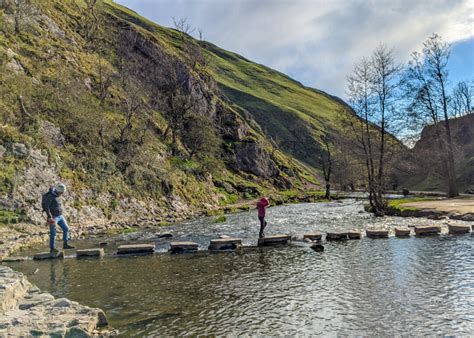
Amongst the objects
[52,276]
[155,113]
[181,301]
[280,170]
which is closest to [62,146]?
[52,276]

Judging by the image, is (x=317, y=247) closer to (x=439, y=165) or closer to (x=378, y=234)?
(x=378, y=234)

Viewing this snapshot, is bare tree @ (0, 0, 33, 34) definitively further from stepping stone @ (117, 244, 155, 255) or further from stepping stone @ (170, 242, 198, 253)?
stepping stone @ (170, 242, 198, 253)

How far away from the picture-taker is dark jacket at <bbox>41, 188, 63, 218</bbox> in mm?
19875

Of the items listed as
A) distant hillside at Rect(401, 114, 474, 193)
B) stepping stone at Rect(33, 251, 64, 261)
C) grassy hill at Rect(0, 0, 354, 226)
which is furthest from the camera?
distant hillside at Rect(401, 114, 474, 193)

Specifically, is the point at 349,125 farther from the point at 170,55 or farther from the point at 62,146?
the point at 170,55

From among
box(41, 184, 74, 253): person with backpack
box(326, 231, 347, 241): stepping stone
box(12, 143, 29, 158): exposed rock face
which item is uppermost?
box(12, 143, 29, 158): exposed rock face

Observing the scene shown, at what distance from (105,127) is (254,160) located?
57.5 metres

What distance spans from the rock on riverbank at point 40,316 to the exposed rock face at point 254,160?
8380 cm

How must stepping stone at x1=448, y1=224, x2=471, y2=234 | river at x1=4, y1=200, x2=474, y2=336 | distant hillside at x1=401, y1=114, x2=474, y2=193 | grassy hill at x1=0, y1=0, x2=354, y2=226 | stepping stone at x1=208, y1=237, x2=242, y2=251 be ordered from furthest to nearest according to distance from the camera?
distant hillside at x1=401, y1=114, x2=474, y2=193 < grassy hill at x1=0, y1=0, x2=354, y2=226 < stepping stone at x1=448, y1=224, x2=471, y2=234 < stepping stone at x1=208, y1=237, x2=242, y2=251 < river at x1=4, y1=200, x2=474, y2=336

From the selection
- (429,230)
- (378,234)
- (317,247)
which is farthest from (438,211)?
(317,247)

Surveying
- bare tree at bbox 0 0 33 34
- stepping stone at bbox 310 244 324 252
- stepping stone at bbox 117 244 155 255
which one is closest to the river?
stepping stone at bbox 310 244 324 252

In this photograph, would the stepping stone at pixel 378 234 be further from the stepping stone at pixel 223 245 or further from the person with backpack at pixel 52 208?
the person with backpack at pixel 52 208

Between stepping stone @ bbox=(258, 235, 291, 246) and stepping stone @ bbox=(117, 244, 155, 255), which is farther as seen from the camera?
stepping stone @ bbox=(258, 235, 291, 246)

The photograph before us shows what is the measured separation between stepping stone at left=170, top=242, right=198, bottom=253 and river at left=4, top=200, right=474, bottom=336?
97cm
